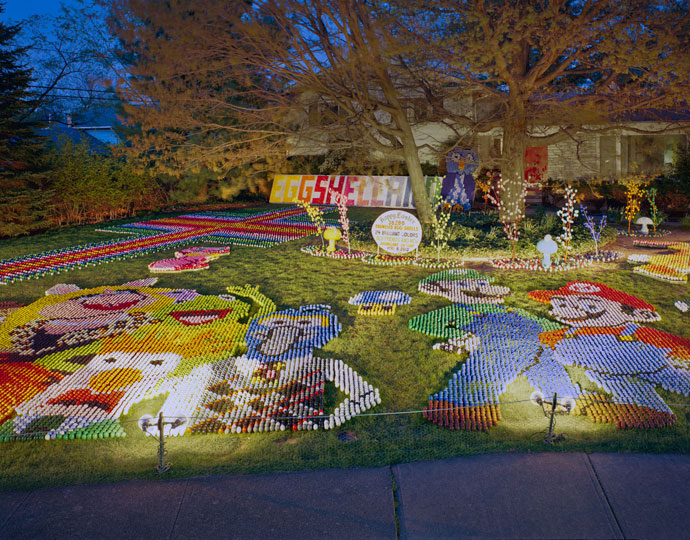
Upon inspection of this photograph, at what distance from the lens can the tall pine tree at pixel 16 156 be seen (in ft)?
54.7

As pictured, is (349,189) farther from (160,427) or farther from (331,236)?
(160,427)

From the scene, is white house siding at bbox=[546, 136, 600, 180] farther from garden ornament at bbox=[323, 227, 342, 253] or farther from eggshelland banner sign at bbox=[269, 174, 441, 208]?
garden ornament at bbox=[323, 227, 342, 253]

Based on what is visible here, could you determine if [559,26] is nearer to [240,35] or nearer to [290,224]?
[240,35]

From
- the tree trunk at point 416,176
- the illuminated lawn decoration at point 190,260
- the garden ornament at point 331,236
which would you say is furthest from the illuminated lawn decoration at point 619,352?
the illuminated lawn decoration at point 190,260

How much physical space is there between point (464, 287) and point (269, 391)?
492cm

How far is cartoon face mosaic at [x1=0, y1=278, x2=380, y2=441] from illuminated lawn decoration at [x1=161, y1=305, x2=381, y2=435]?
13 mm

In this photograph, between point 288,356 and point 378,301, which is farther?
point 378,301

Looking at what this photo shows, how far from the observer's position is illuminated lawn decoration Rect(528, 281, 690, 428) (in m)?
5.29

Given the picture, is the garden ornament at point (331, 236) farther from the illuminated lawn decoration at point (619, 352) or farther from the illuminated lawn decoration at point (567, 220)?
the illuminated lawn decoration at point (619, 352)

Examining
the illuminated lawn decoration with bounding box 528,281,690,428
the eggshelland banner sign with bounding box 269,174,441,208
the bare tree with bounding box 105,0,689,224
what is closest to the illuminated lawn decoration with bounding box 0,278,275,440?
the illuminated lawn decoration with bounding box 528,281,690,428

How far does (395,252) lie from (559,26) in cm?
547

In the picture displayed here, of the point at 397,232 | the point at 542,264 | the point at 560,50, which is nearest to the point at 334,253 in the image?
the point at 397,232

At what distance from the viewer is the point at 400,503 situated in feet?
13.0

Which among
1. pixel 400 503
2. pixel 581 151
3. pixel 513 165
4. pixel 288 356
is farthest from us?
pixel 581 151
